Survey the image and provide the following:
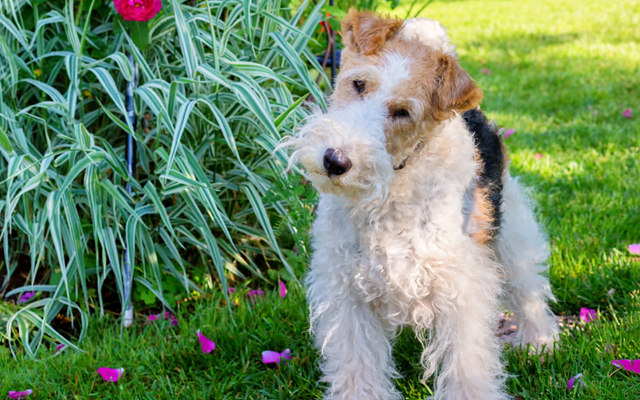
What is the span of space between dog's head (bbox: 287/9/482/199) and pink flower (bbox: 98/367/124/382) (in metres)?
1.24

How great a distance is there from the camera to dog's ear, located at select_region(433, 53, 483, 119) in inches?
77.3

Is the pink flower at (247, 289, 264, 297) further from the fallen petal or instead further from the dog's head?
the dog's head

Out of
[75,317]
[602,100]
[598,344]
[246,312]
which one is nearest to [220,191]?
[246,312]

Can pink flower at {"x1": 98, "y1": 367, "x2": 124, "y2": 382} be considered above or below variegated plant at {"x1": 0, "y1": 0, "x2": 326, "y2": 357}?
below

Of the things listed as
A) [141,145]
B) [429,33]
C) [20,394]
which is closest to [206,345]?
[20,394]

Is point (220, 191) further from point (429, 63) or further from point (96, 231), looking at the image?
point (429, 63)

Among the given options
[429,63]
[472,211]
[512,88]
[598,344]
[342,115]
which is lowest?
[512,88]

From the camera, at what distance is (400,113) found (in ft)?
6.41

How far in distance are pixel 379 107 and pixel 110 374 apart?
1.52m

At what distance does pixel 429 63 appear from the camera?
6.54 ft

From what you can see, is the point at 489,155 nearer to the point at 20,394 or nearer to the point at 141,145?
the point at 141,145

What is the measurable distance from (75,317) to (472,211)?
81.2 inches

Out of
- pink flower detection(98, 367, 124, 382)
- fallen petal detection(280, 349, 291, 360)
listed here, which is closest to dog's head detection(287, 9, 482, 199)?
fallen petal detection(280, 349, 291, 360)

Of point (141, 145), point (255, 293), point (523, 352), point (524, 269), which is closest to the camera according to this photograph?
point (523, 352)
